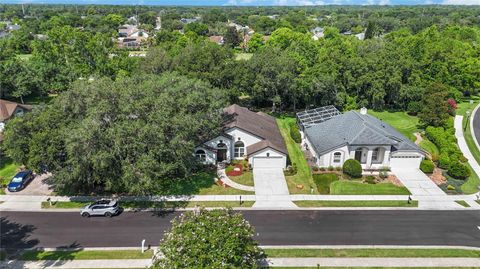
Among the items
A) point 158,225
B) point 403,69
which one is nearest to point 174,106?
point 158,225

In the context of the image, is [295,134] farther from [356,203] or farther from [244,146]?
[356,203]

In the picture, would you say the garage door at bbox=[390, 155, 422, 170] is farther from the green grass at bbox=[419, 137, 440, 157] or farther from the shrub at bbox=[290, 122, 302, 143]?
the shrub at bbox=[290, 122, 302, 143]

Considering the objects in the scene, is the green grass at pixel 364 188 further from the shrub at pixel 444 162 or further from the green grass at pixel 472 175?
the shrub at pixel 444 162

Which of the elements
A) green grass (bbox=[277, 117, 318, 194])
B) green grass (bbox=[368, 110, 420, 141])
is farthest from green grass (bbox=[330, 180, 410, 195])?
green grass (bbox=[368, 110, 420, 141])

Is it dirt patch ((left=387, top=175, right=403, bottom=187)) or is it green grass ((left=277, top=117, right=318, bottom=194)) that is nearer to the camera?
green grass ((left=277, top=117, right=318, bottom=194))

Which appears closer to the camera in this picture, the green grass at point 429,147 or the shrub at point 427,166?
the shrub at point 427,166

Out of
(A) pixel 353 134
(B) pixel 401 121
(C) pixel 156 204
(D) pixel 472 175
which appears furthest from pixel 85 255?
(B) pixel 401 121

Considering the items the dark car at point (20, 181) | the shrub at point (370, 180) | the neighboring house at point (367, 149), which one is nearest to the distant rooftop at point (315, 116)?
the neighboring house at point (367, 149)
